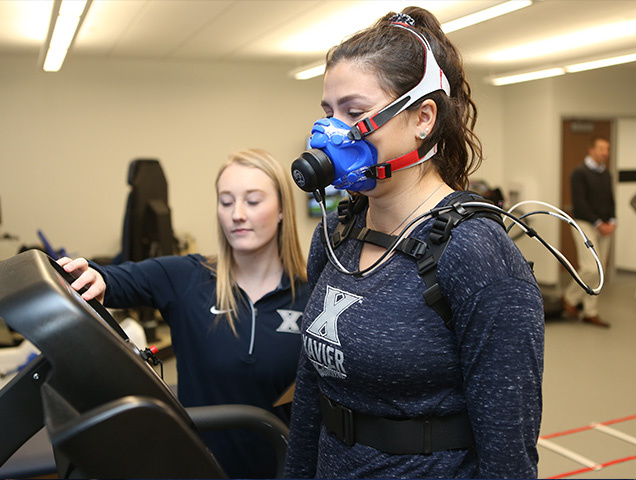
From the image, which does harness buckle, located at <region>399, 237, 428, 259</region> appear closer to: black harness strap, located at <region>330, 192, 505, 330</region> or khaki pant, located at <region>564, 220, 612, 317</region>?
black harness strap, located at <region>330, 192, 505, 330</region>

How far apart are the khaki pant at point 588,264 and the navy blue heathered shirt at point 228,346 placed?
74cm

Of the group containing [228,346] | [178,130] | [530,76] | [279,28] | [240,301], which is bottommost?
[228,346]

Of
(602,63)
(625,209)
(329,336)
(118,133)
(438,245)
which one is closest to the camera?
(438,245)

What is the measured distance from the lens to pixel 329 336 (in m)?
1.01

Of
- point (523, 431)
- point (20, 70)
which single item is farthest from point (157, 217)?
point (523, 431)

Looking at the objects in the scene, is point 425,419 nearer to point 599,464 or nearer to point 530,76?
point 599,464

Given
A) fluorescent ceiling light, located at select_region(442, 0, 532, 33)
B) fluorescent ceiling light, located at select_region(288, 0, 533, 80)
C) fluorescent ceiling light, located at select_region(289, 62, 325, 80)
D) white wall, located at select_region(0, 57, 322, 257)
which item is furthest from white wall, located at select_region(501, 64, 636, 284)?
fluorescent ceiling light, located at select_region(289, 62, 325, 80)

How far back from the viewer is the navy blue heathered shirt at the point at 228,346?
5.25 feet

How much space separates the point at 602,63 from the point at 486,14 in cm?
232

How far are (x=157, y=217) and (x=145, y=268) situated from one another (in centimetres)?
265

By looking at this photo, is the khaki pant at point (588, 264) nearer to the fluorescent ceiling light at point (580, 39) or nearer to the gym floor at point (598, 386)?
the gym floor at point (598, 386)

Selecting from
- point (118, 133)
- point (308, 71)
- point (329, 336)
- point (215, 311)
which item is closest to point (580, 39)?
point (329, 336)

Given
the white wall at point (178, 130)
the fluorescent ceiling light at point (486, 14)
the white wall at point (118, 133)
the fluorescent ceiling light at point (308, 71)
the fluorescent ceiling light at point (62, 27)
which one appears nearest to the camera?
the white wall at point (178, 130)

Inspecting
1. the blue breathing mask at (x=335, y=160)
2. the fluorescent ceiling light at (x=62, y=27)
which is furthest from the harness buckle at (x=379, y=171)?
the fluorescent ceiling light at (x=62, y=27)
